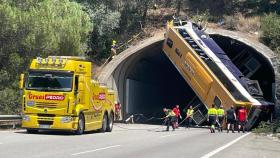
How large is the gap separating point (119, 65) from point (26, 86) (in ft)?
55.3

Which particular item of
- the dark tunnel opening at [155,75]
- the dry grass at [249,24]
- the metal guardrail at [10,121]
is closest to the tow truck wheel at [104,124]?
the metal guardrail at [10,121]

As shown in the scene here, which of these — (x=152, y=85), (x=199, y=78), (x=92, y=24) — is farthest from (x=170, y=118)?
(x=152, y=85)

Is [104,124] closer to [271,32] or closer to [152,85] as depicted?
[271,32]

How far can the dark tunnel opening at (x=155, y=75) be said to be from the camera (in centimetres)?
4112

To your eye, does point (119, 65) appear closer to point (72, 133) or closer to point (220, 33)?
point (220, 33)

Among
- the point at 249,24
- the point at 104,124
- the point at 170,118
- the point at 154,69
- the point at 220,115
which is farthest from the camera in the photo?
the point at 154,69

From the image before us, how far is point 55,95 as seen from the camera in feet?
73.6

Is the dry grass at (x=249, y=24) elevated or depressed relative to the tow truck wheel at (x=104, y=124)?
elevated

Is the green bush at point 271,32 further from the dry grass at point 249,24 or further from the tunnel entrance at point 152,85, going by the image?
the tunnel entrance at point 152,85

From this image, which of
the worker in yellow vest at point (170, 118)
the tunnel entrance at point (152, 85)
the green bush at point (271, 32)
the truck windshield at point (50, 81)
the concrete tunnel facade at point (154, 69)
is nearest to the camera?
the truck windshield at point (50, 81)

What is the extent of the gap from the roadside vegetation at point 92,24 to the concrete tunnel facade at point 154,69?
167 cm

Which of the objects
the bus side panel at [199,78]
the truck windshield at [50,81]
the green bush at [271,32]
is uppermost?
the green bush at [271,32]

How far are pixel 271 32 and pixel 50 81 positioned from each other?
74.8ft

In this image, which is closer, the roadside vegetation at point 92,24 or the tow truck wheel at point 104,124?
the tow truck wheel at point 104,124
